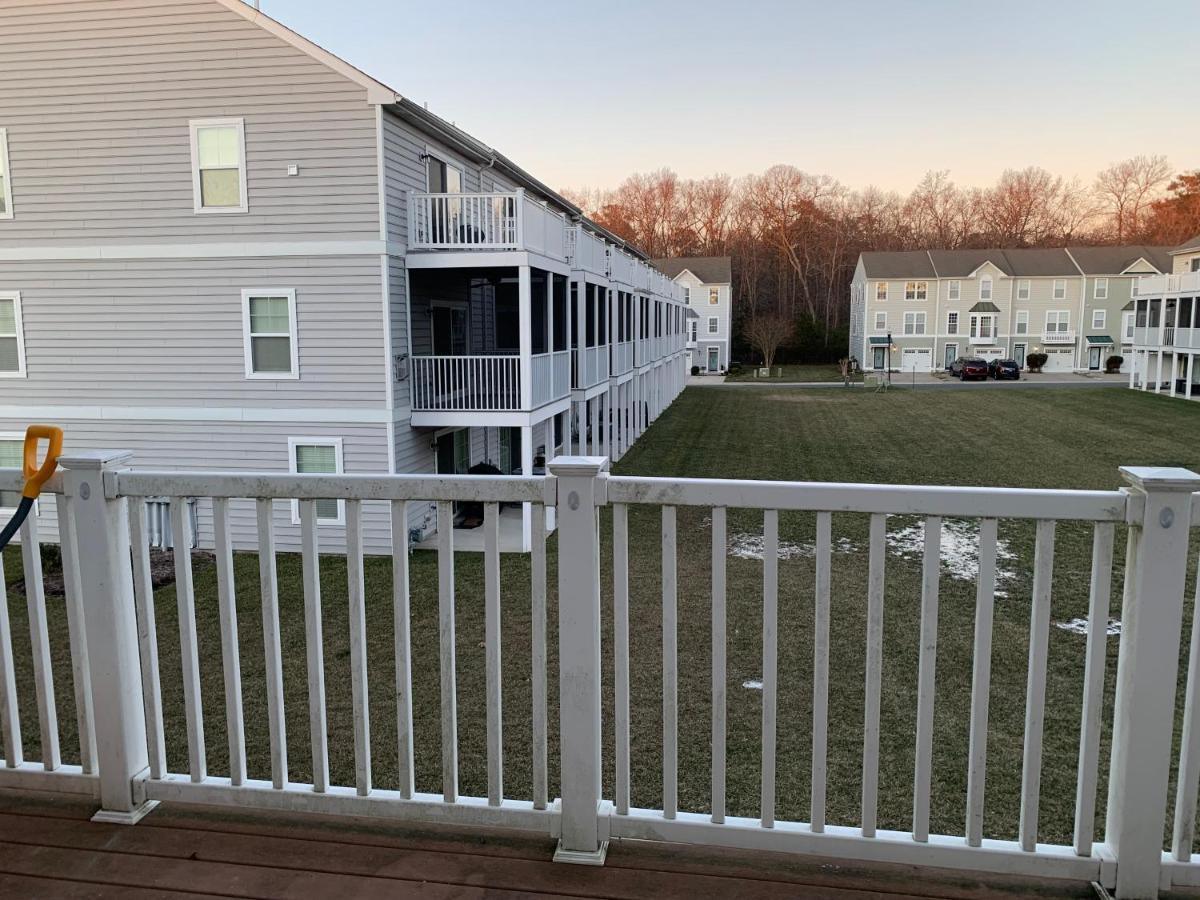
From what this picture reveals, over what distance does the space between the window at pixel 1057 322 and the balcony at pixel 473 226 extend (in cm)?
4524

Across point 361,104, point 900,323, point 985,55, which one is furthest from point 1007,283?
point 361,104

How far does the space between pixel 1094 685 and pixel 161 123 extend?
1342 cm

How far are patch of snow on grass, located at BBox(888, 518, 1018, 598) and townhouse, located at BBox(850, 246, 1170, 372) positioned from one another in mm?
39063

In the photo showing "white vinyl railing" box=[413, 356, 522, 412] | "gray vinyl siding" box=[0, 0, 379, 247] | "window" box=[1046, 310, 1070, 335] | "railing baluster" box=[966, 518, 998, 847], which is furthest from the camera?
"window" box=[1046, 310, 1070, 335]

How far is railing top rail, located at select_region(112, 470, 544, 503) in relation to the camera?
2336mm

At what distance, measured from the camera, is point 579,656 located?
7.57 feet

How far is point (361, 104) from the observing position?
37.8 feet

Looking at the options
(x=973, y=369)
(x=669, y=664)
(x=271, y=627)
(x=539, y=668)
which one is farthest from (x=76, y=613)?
(x=973, y=369)

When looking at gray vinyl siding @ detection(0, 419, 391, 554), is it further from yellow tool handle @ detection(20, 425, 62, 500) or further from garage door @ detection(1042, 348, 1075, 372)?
garage door @ detection(1042, 348, 1075, 372)

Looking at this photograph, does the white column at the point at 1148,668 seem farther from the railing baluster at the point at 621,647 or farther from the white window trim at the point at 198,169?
the white window trim at the point at 198,169

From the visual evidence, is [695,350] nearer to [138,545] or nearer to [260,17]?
Answer: [260,17]

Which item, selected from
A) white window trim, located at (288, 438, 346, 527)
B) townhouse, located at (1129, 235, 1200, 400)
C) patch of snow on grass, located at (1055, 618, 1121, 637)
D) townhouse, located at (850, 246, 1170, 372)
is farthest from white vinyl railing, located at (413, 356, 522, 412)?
townhouse, located at (850, 246, 1170, 372)

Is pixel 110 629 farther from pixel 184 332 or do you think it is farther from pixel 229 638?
pixel 184 332

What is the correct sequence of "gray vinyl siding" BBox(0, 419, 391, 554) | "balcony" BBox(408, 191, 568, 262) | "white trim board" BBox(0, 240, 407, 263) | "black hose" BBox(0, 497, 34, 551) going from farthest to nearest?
1. "gray vinyl siding" BBox(0, 419, 391, 554)
2. "balcony" BBox(408, 191, 568, 262)
3. "white trim board" BBox(0, 240, 407, 263)
4. "black hose" BBox(0, 497, 34, 551)
